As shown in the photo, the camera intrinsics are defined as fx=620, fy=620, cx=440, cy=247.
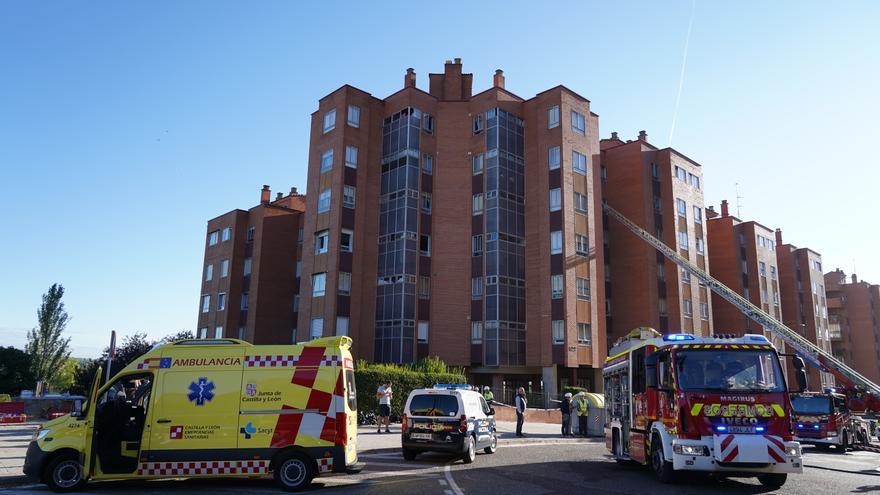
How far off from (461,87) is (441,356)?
20.8 m

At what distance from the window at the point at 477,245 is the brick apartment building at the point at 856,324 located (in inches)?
2816

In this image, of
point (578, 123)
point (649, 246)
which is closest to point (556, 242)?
point (578, 123)

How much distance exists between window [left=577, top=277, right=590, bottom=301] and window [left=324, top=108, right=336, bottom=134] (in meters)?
19.7

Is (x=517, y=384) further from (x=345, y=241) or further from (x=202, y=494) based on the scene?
(x=202, y=494)

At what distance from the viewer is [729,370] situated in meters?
11.4

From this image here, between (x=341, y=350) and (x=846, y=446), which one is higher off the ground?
(x=341, y=350)

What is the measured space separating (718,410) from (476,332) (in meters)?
30.5

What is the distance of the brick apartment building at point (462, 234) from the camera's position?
1594 inches

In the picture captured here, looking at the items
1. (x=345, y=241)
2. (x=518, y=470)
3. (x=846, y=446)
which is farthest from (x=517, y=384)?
(x=518, y=470)

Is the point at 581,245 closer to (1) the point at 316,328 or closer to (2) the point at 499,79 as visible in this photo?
(2) the point at 499,79

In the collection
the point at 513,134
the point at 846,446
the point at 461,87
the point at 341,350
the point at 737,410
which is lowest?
the point at 846,446

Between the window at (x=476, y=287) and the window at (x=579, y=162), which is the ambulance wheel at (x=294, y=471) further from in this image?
the window at (x=579, y=162)

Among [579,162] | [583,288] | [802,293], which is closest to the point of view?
[583,288]

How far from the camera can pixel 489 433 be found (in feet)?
57.3
